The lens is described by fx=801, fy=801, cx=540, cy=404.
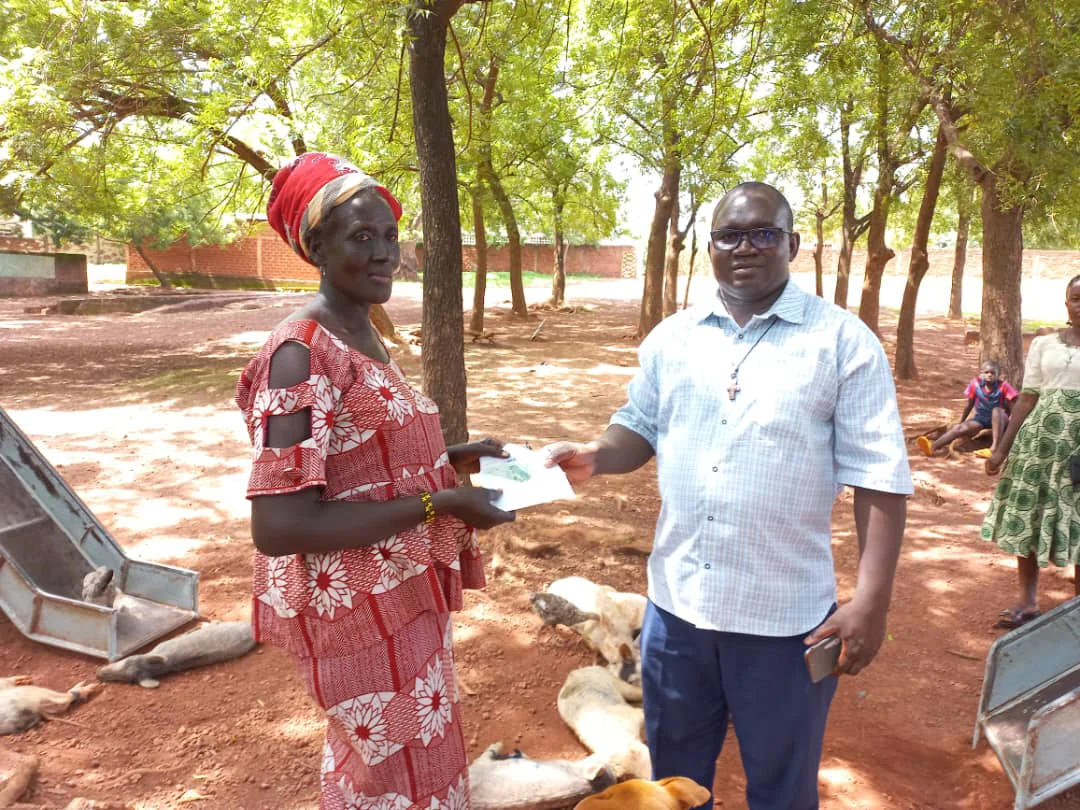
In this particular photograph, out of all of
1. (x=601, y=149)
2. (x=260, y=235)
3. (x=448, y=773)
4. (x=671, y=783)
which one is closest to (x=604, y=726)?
(x=671, y=783)

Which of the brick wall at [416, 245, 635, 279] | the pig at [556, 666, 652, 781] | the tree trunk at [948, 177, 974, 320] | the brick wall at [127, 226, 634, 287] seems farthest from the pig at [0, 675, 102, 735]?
the brick wall at [416, 245, 635, 279]

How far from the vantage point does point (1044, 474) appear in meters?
4.07

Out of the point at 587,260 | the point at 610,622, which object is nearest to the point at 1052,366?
the point at 610,622

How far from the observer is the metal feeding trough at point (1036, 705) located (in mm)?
2607

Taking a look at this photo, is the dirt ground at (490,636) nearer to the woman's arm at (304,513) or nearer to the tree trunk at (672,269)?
the woman's arm at (304,513)

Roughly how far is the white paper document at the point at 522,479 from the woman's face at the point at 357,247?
0.51 metres

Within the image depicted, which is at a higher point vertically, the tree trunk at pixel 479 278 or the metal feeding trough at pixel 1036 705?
the tree trunk at pixel 479 278

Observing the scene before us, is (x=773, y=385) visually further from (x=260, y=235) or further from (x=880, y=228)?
(x=260, y=235)

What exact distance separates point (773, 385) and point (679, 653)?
737mm

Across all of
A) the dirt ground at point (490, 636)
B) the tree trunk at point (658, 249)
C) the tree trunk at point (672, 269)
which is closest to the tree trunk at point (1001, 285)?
the dirt ground at point (490, 636)

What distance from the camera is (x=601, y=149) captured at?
1719 cm

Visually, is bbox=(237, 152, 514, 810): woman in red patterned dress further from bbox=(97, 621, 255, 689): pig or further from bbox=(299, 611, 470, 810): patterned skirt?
bbox=(97, 621, 255, 689): pig

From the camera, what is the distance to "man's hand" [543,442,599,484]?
2.20 m

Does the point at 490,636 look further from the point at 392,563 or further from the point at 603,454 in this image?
the point at 392,563
